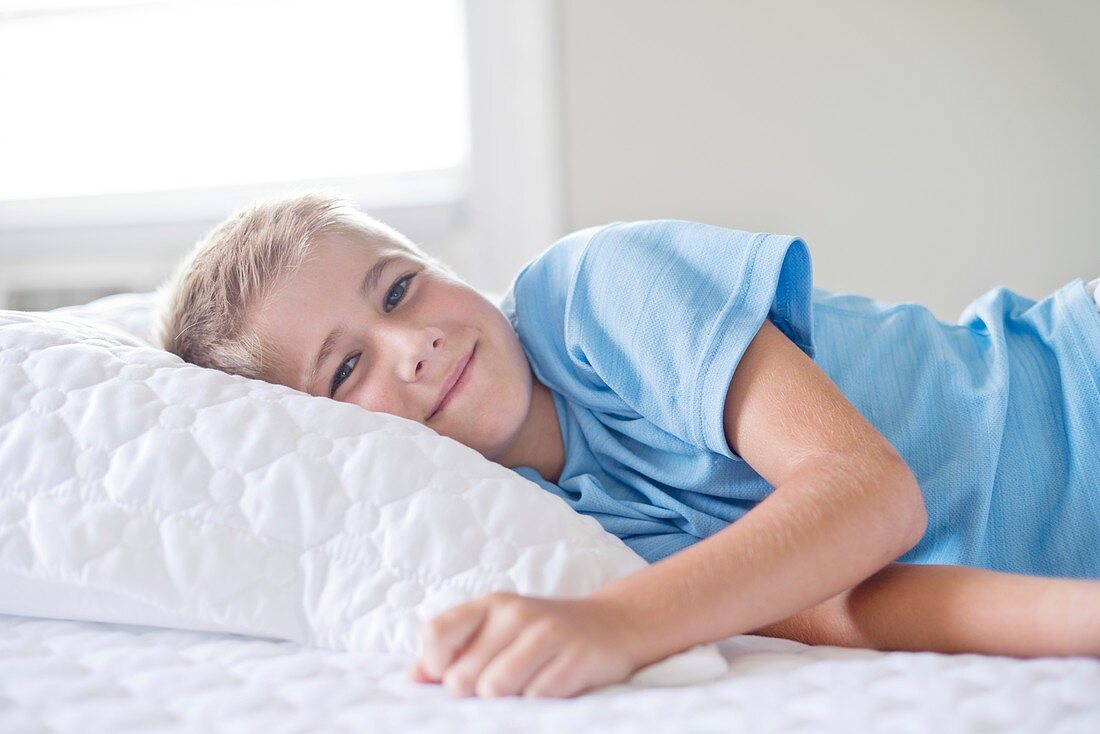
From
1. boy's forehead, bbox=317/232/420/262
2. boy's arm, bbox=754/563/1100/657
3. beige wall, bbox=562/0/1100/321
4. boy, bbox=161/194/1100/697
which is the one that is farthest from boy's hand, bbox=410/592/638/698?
Answer: beige wall, bbox=562/0/1100/321

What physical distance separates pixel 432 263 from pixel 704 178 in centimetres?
88

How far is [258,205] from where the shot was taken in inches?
38.7

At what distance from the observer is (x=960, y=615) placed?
23.5 inches

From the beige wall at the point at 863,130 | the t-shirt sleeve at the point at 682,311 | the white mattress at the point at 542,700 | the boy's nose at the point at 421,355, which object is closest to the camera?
the white mattress at the point at 542,700

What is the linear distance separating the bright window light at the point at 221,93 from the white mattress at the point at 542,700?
59.4 inches

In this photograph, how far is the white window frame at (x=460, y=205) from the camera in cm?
179

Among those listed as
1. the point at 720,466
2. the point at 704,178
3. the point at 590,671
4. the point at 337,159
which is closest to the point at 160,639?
the point at 590,671

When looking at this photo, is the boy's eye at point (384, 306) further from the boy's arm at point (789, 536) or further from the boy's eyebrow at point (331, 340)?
the boy's arm at point (789, 536)


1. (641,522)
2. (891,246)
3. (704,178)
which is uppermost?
(704,178)

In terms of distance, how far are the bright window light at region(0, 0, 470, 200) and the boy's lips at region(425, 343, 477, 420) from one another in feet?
3.79

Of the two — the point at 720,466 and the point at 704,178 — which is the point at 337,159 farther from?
the point at 720,466

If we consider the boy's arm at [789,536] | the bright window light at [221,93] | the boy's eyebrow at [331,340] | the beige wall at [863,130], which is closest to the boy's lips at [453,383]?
the boy's eyebrow at [331,340]

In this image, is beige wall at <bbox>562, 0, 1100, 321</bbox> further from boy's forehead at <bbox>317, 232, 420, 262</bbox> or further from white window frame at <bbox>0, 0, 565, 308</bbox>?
boy's forehead at <bbox>317, 232, 420, 262</bbox>

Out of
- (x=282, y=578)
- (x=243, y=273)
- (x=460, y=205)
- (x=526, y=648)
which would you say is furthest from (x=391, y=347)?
(x=460, y=205)
